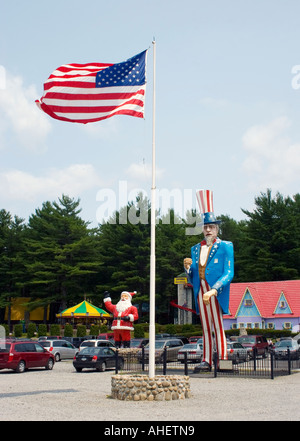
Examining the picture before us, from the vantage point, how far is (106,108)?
1496 cm

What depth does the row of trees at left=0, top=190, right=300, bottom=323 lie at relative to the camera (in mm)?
70875

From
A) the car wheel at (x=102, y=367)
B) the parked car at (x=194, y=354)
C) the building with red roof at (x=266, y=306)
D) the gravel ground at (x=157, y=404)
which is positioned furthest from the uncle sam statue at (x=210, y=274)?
the building with red roof at (x=266, y=306)

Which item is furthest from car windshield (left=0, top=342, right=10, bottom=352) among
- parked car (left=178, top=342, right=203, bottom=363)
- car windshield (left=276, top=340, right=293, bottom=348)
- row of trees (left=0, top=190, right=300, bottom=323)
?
row of trees (left=0, top=190, right=300, bottom=323)

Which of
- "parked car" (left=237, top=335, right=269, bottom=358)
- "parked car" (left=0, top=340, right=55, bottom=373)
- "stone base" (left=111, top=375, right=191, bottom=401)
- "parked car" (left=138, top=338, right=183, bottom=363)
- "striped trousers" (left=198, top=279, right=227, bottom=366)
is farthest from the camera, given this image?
"parked car" (left=237, top=335, right=269, bottom=358)

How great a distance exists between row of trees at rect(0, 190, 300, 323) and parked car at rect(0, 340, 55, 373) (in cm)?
3858

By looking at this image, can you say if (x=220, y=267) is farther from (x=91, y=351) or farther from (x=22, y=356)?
(x=22, y=356)

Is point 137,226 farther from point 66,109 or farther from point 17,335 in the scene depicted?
point 66,109

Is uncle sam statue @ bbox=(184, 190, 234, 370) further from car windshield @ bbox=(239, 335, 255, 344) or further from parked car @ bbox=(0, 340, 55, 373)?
car windshield @ bbox=(239, 335, 255, 344)

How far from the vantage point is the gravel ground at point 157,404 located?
474 inches

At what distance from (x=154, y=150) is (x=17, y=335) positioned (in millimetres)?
50308

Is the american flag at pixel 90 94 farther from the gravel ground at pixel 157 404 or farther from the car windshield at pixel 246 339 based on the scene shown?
the car windshield at pixel 246 339

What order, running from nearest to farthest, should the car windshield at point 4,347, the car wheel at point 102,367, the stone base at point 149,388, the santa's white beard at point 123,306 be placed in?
the stone base at point 149,388 → the santa's white beard at point 123,306 → the car windshield at point 4,347 → the car wheel at point 102,367

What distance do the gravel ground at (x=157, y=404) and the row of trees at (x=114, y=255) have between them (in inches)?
1905
